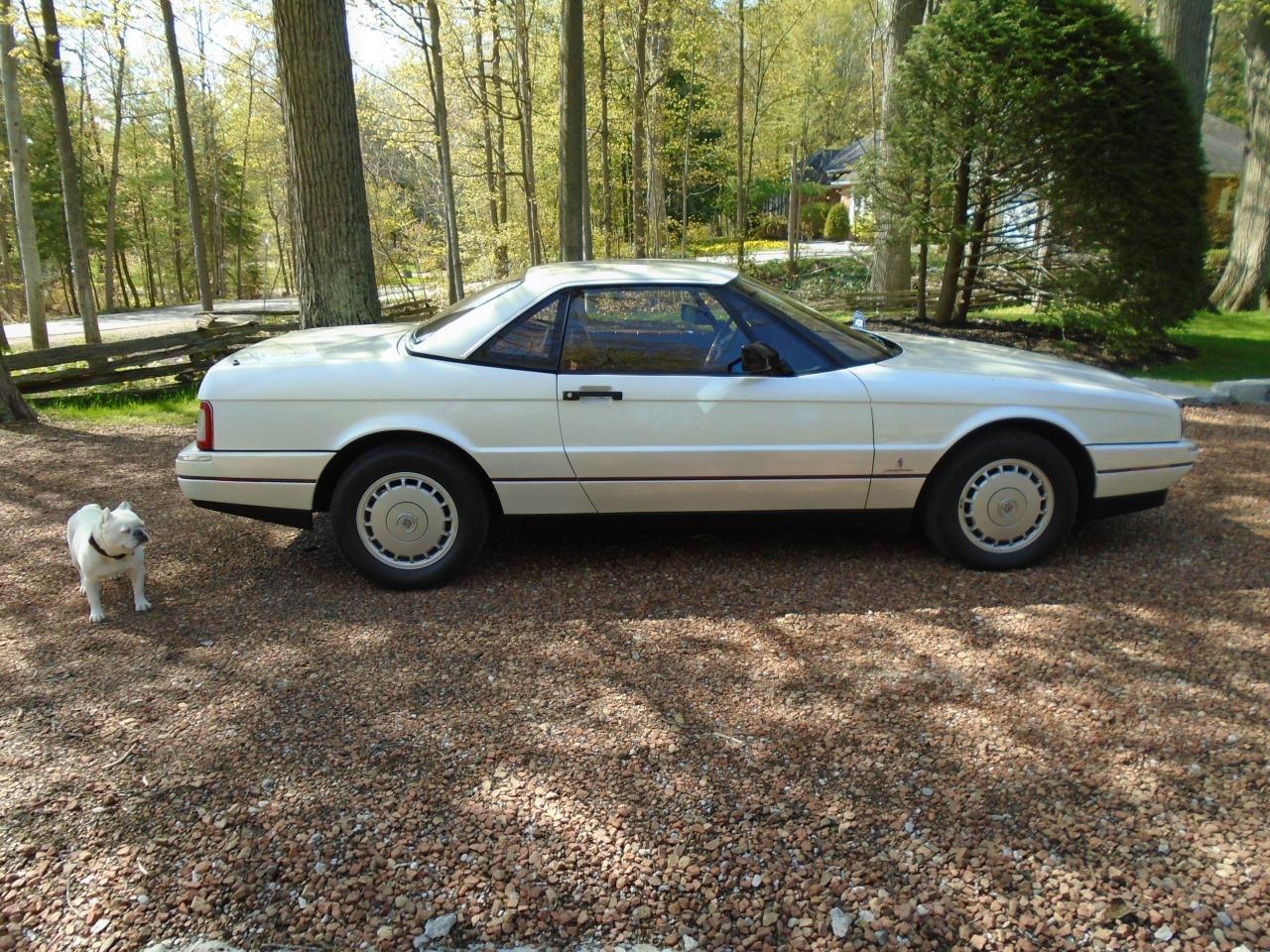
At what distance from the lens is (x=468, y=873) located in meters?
2.48

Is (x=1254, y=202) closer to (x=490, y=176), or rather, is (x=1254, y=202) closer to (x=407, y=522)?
(x=407, y=522)

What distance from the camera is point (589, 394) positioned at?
172 inches

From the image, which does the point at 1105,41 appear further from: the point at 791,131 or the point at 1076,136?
the point at 791,131

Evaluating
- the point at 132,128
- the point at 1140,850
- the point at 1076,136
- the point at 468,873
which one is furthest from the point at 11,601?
the point at 132,128

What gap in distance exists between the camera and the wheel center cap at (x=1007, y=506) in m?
4.53

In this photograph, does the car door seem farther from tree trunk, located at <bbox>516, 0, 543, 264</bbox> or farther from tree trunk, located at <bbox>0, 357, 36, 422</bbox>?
tree trunk, located at <bbox>516, 0, 543, 264</bbox>

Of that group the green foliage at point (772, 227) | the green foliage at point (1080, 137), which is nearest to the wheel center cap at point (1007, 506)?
the green foliage at point (1080, 137)

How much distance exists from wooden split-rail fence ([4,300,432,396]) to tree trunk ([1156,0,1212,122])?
13.1 meters

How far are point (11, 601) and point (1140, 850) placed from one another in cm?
502

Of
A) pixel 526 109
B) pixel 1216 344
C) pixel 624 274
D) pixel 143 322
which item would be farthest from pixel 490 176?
pixel 624 274

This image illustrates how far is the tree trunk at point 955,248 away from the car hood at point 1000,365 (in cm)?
549

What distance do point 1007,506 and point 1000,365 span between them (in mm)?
779

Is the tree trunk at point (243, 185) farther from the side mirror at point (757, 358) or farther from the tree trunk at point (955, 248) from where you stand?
the side mirror at point (757, 358)

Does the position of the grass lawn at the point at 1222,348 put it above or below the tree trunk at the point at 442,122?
below
